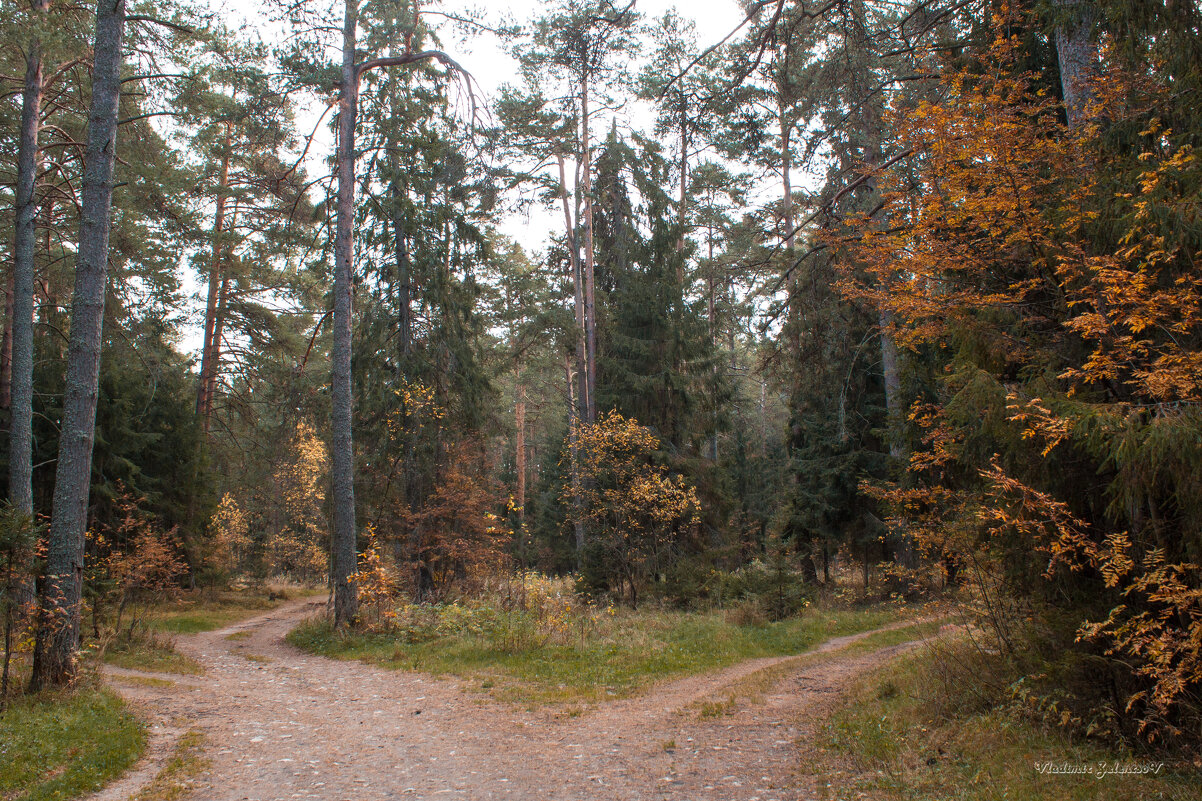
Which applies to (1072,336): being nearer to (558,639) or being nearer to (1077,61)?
(1077,61)

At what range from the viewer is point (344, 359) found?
11852 mm

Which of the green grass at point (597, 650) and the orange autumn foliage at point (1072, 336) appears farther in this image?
the green grass at point (597, 650)

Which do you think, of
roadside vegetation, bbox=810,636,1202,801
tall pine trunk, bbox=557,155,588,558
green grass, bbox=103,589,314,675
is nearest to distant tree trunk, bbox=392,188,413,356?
tall pine trunk, bbox=557,155,588,558

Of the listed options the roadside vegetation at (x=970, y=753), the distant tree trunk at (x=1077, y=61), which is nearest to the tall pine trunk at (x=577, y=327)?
the roadside vegetation at (x=970, y=753)

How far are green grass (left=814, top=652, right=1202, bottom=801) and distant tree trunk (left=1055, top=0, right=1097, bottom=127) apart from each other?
4.18 meters

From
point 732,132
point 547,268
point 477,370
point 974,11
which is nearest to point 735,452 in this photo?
point 547,268

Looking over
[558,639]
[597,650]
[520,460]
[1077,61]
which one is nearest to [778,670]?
[597,650]

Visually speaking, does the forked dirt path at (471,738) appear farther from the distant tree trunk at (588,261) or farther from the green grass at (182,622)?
the distant tree trunk at (588,261)

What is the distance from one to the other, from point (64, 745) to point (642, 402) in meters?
14.5

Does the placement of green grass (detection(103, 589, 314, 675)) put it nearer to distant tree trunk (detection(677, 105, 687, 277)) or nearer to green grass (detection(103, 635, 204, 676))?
green grass (detection(103, 635, 204, 676))

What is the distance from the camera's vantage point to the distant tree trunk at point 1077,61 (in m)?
4.74

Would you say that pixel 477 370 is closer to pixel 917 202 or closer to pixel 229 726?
pixel 229 726

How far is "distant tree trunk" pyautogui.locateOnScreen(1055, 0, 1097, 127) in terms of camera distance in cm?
474

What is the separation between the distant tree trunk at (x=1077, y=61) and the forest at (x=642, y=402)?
0.04m
